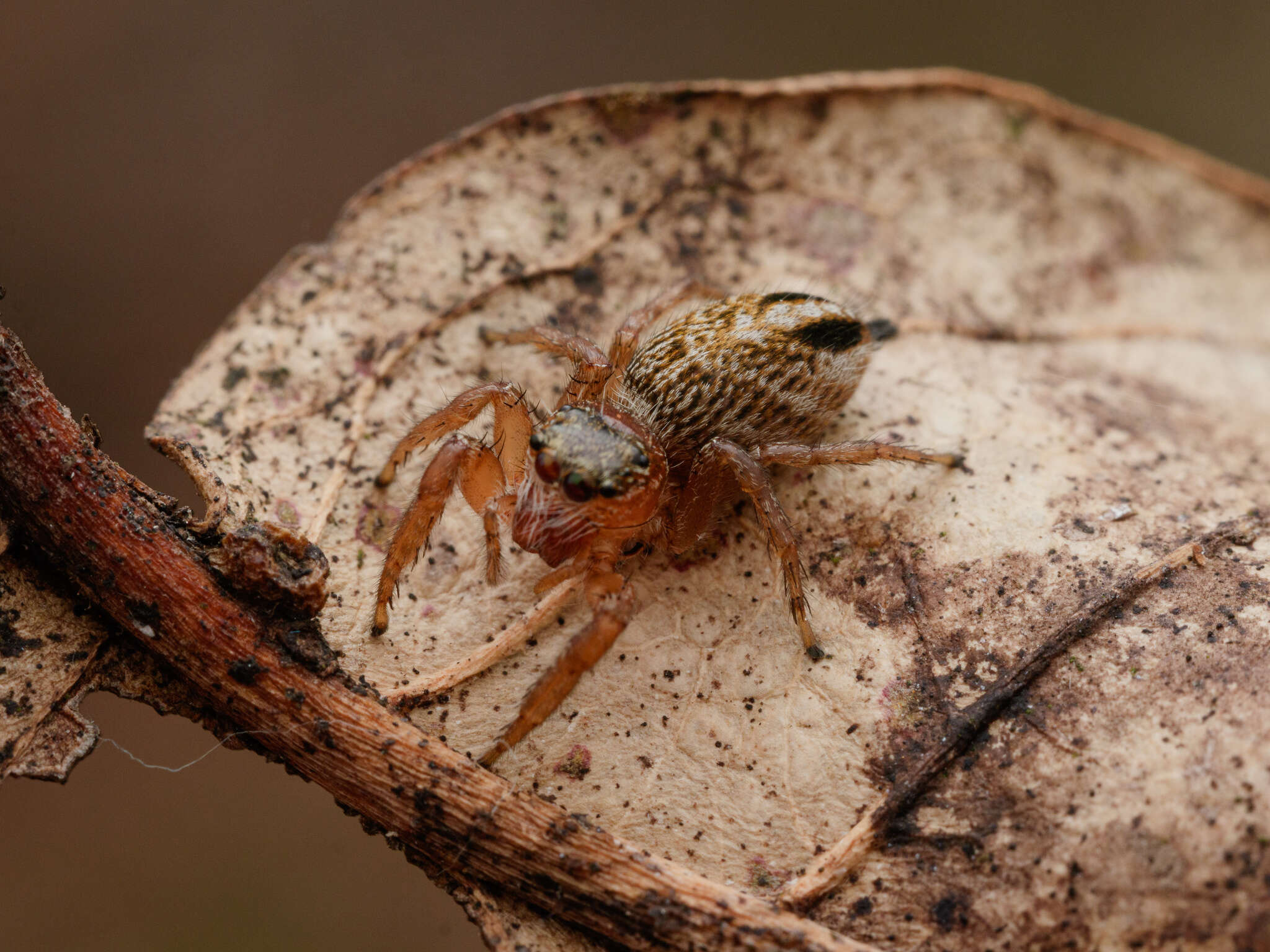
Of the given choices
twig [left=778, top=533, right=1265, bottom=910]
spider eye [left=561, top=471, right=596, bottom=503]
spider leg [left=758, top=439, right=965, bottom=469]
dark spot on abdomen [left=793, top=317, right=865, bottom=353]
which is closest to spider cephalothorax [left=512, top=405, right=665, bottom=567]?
spider eye [left=561, top=471, right=596, bottom=503]

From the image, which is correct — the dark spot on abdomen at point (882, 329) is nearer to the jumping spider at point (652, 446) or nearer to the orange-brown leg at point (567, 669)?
the jumping spider at point (652, 446)

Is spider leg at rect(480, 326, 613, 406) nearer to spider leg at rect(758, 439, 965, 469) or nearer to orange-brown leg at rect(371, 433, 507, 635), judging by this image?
orange-brown leg at rect(371, 433, 507, 635)

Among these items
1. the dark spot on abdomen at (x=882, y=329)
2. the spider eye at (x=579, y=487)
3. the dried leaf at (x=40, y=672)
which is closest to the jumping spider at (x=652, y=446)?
the spider eye at (x=579, y=487)

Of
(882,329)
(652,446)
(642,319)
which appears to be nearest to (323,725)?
(652,446)

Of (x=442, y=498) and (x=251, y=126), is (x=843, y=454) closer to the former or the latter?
(x=442, y=498)

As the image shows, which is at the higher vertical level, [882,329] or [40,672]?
[882,329]

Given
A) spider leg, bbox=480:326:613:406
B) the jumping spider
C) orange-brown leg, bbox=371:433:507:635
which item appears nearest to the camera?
orange-brown leg, bbox=371:433:507:635
